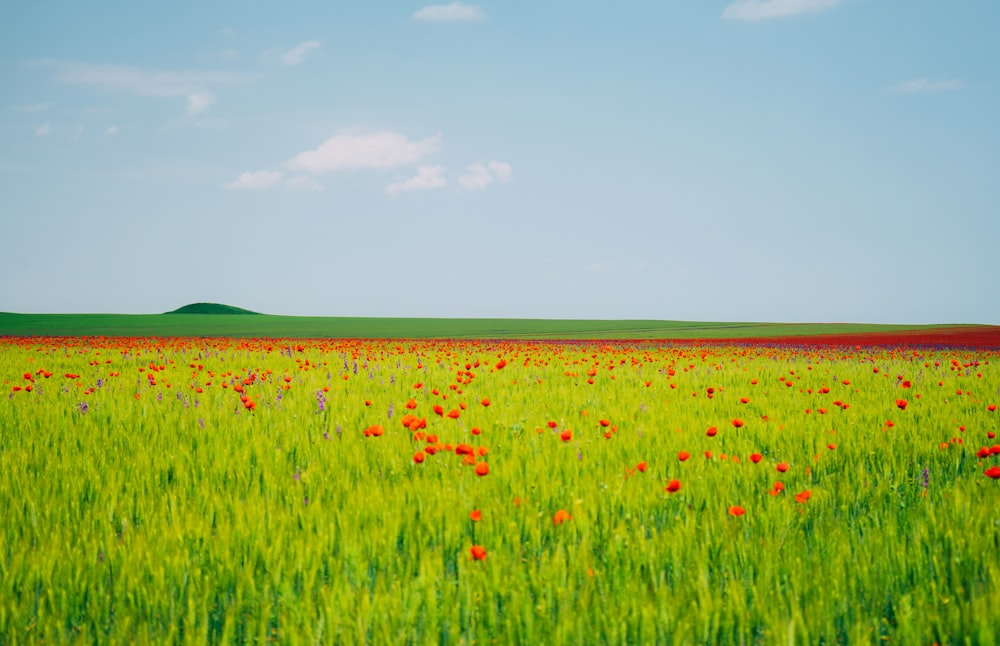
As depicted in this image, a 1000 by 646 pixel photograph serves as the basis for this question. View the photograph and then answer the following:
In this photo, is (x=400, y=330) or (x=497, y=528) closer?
(x=497, y=528)

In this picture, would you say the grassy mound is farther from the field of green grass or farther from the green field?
the field of green grass

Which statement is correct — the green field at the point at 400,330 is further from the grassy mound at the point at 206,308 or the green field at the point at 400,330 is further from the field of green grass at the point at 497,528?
the grassy mound at the point at 206,308

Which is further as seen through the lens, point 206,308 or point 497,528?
point 206,308

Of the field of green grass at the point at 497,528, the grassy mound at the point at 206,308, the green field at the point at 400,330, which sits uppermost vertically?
the grassy mound at the point at 206,308

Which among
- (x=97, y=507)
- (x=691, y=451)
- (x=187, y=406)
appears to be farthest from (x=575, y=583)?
(x=187, y=406)

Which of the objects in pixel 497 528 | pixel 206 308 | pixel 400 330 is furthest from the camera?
pixel 206 308

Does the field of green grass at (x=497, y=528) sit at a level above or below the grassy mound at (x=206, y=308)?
below

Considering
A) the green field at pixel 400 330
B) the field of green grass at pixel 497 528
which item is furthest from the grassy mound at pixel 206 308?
the field of green grass at pixel 497 528

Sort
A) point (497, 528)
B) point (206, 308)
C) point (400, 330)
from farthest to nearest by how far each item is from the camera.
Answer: point (206, 308), point (400, 330), point (497, 528)

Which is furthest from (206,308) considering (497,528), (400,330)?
(497,528)

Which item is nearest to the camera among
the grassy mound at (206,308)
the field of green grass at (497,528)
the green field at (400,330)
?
the field of green grass at (497,528)

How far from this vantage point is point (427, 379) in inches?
376

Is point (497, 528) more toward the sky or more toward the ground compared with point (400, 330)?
more toward the ground

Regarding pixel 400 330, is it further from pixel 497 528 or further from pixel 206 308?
pixel 206 308
